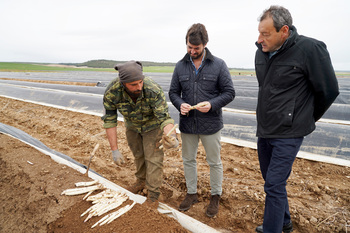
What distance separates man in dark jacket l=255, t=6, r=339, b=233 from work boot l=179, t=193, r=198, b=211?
0.94 meters

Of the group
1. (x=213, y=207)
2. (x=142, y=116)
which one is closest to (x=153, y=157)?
(x=142, y=116)

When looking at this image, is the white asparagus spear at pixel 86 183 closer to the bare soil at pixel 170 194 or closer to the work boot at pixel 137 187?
the bare soil at pixel 170 194

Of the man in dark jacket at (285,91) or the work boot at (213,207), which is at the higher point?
the man in dark jacket at (285,91)

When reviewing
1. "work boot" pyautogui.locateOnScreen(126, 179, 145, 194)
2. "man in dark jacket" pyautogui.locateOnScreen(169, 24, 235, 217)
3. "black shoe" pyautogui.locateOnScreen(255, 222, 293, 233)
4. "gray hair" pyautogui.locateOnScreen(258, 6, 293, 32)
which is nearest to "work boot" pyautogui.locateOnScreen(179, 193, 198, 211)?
"man in dark jacket" pyautogui.locateOnScreen(169, 24, 235, 217)

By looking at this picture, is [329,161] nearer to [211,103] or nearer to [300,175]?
[300,175]

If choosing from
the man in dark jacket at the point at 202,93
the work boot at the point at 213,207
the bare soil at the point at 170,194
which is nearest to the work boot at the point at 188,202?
→ the bare soil at the point at 170,194

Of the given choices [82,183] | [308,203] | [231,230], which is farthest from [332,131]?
[82,183]

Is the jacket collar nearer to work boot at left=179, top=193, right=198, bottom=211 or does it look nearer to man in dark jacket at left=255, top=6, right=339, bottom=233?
man in dark jacket at left=255, top=6, right=339, bottom=233

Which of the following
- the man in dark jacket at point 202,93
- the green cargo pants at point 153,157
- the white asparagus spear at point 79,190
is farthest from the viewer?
the green cargo pants at point 153,157

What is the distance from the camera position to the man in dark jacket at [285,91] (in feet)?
4.93

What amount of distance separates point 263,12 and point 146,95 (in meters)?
1.21

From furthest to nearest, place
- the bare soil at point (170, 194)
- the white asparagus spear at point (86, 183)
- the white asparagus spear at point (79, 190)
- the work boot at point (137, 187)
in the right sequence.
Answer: the work boot at point (137, 187) < the white asparagus spear at point (86, 183) < the white asparagus spear at point (79, 190) < the bare soil at point (170, 194)

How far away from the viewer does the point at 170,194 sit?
2.81 meters

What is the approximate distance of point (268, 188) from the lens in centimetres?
170
